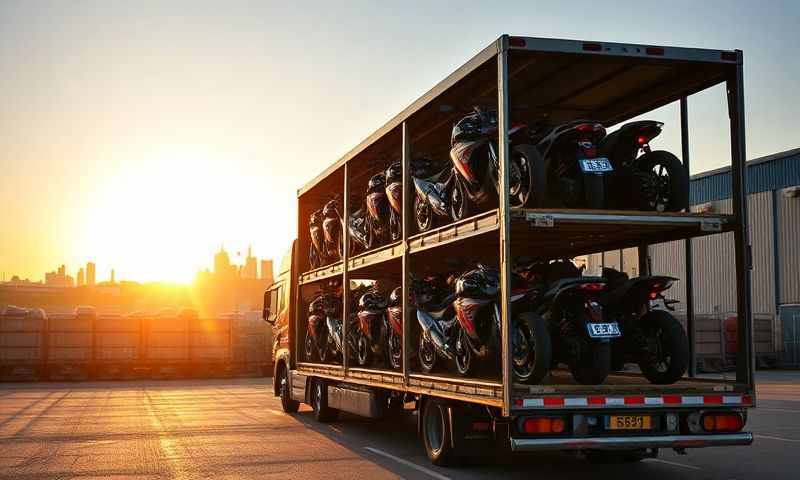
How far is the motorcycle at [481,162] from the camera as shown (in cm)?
858

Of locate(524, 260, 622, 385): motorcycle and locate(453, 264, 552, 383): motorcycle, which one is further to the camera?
locate(524, 260, 622, 385): motorcycle

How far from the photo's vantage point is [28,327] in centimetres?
3153

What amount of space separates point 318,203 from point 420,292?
20.4ft

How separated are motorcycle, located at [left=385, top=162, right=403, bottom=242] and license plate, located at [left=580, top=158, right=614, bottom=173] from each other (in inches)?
144

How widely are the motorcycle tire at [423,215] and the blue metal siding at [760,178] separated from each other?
3219cm

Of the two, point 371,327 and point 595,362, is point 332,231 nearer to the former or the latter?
point 371,327

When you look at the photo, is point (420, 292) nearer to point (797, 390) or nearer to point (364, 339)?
point (364, 339)

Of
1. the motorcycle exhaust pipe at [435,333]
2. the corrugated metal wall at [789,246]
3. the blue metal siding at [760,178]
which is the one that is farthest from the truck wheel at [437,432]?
the corrugated metal wall at [789,246]

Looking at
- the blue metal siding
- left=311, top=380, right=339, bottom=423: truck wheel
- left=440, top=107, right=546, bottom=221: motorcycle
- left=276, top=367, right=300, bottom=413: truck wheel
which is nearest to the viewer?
left=440, top=107, right=546, bottom=221: motorcycle

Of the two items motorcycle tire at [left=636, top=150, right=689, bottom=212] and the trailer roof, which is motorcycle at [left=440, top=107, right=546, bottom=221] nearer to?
the trailer roof

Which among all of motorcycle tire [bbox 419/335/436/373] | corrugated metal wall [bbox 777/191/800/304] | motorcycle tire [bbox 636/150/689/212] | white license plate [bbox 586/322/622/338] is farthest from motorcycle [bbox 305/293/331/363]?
corrugated metal wall [bbox 777/191/800/304]

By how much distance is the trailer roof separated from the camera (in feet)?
27.2

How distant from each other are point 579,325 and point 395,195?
170 inches

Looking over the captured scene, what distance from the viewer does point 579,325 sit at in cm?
841
